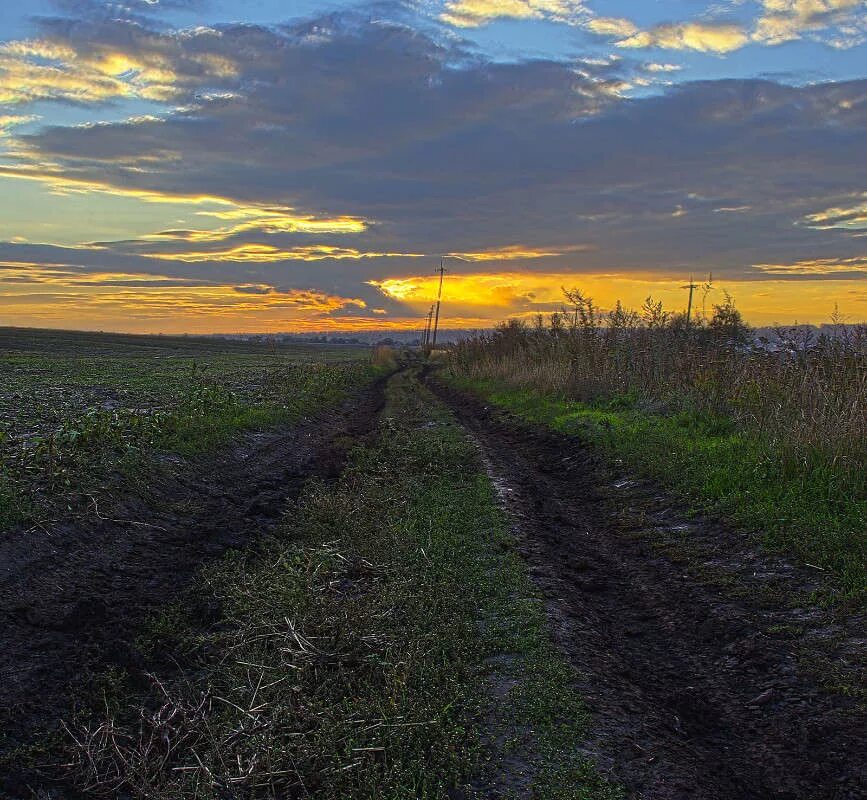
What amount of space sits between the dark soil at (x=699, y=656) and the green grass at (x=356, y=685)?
315 millimetres

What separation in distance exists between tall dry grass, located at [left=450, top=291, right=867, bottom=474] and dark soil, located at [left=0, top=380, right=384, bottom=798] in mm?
6386

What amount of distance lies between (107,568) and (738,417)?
9167mm

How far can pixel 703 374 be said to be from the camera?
14695 mm

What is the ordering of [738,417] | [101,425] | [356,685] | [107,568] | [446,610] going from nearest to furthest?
[356,685]
[446,610]
[107,568]
[101,425]
[738,417]

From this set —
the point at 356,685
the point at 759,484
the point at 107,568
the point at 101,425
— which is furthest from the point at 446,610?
the point at 101,425

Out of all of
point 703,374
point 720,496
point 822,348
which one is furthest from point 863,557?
point 703,374

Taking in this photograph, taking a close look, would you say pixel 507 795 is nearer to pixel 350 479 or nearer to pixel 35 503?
pixel 35 503

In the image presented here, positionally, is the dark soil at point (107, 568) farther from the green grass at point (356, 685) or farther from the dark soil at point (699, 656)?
the dark soil at point (699, 656)

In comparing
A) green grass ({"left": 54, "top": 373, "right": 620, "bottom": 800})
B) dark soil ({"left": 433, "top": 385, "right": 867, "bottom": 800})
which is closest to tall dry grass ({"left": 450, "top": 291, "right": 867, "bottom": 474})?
dark soil ({"left": 433, "top": 385, "right": 867, "bottom": 800})

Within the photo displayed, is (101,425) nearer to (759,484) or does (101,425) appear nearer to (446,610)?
(446,610)

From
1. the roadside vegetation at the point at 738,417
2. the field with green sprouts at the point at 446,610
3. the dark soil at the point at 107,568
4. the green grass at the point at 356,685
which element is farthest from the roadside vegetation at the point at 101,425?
the roadside vegetation at the point at 738,417

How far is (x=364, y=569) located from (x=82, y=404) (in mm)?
12238

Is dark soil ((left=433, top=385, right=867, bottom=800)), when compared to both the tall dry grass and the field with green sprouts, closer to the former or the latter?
the field with green sprouts

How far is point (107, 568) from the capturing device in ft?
23.0
